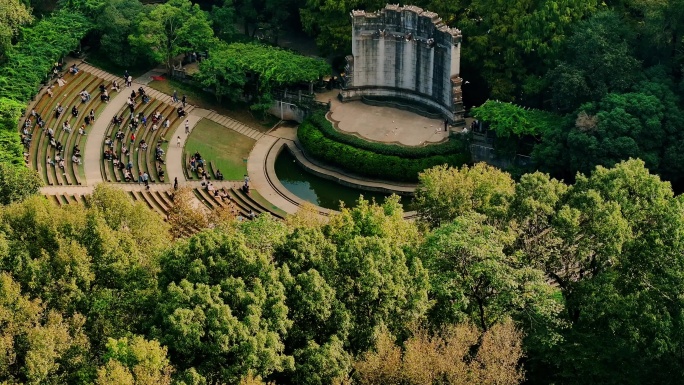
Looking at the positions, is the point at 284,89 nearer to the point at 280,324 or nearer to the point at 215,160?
the point at 215,160

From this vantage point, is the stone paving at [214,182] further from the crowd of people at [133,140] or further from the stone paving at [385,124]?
the stone paving at [385,124]

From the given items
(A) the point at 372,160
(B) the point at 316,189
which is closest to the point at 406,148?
(A) the point at 372,160

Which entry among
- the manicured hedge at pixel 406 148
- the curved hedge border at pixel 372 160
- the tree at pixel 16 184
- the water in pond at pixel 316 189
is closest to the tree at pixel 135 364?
the tree at pixel 16 184

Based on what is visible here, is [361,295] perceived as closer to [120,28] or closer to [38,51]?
[38,51]

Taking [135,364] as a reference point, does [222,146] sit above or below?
below

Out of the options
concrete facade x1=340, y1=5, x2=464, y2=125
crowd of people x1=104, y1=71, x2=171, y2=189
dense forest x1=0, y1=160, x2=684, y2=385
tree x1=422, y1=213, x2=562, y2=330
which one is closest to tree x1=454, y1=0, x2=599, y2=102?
concrete facade x1=340, y1=5, x2=464, y2=125
